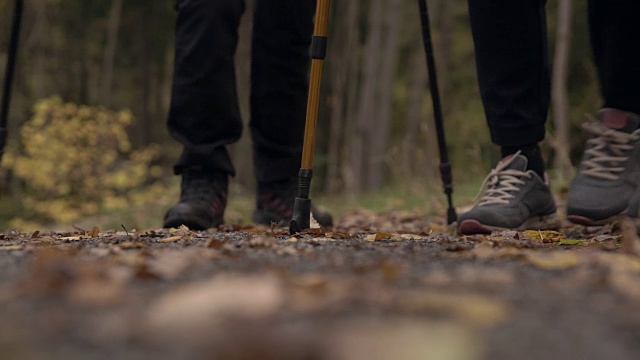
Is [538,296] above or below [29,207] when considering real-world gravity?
above

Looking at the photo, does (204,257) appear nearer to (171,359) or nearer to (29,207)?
Answer: (171,359)

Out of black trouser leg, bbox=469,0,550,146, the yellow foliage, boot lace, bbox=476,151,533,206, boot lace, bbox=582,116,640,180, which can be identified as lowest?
the yellow foliage

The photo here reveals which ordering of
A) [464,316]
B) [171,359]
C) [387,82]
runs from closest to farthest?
[171,359]
[464,316]
[387,82]

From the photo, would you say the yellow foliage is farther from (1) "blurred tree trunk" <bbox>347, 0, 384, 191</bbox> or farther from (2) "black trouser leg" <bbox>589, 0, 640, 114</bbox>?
(2) "black trouser leg" <bbox>589, 0, 640, 114</bbox>

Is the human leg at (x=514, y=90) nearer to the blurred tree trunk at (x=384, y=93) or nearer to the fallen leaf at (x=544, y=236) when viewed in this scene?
the fallen leaf at (x=544, y=236)

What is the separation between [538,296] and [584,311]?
0.29ft

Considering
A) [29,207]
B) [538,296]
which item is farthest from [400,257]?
[29,207]

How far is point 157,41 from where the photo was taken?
17344 mm

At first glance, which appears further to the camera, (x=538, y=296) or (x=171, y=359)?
(x=538, y=296)

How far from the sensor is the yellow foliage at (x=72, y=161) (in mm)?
10664

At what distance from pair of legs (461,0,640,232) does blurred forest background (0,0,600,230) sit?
7.17 ft

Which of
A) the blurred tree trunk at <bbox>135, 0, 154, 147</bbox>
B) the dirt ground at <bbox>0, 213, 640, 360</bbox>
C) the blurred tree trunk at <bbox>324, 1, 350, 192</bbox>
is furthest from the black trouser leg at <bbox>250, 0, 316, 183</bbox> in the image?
the blurred tree trunk at <bbox>135, 0, 154, 147</bbox>

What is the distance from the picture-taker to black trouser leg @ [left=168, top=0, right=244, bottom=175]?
2.75 m

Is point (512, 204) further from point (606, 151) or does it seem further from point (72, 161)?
point (72, 161)
